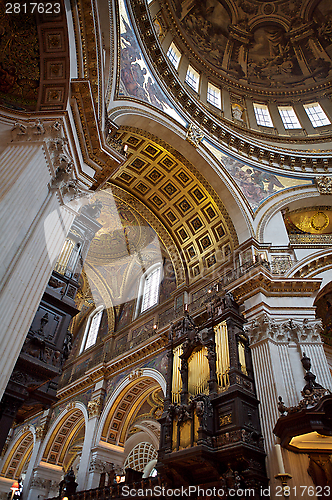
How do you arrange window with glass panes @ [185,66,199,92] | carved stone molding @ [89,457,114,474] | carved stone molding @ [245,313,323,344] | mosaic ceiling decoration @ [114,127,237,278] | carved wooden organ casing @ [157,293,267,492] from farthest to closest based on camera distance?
1. window with glass panes @ [185,66,199,92]
2. mosaic ceiling decoration @ [114,127,237,278]
3. carved stone molding @ [89,457,114,474]
4. carved stone molding @ [245,313,323,344]
5. carved wooden organ casing @ [157,293,267,492]

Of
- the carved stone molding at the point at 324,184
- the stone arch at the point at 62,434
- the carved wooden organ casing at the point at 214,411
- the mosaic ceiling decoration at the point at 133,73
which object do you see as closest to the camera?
the carved wooden organ casing at the point at 214,411

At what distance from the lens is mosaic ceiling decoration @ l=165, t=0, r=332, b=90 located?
1927 centimetres

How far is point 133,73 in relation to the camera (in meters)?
12.1

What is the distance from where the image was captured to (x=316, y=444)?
287 inches

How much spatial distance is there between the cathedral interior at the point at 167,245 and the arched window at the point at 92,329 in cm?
10

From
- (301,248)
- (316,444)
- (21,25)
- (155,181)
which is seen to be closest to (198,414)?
(316,444)

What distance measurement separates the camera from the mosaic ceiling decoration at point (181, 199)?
45.7 ft

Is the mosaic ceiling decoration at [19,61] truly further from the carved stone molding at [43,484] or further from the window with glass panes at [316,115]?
the carved stone molding at [43,484]

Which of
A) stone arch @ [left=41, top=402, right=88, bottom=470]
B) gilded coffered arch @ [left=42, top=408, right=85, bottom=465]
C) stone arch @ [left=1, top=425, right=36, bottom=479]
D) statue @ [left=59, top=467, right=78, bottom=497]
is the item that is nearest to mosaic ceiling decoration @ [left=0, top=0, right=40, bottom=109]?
statue @ [left=59, top=467, right=78, bottom=497]

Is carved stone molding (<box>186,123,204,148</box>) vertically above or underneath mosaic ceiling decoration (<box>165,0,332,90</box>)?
underneath

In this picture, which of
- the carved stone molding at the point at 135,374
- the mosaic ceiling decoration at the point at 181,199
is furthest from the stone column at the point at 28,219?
the carved stone molding at the point at 135,374

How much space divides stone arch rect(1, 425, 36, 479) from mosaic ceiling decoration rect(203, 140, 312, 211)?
55.4 ft

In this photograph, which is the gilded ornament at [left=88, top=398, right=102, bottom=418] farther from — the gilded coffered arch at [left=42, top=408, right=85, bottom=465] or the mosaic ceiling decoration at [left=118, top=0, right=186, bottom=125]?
the mosaic ceiling decoration at [left=118, top=0, right=186, bottom=125]

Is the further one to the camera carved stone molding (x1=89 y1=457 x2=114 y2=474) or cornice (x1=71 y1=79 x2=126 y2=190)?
carved stone molding (x1=89 y1=457 x2=114 y2=474)
